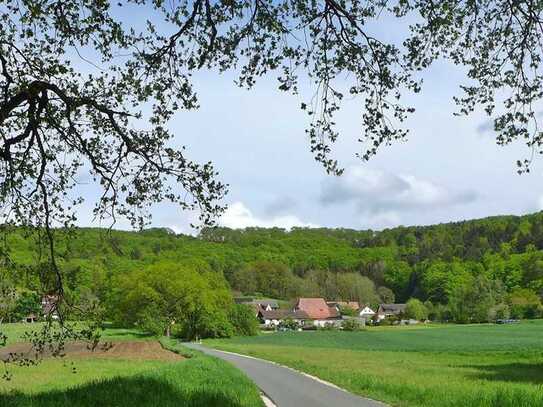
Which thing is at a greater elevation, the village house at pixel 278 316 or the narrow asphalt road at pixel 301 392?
the village house at pixel 278 316

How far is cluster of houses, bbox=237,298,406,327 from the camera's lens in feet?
486

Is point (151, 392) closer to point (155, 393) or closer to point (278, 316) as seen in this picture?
point (155, 393)

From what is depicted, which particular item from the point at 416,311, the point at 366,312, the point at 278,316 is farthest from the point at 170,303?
the point at 366,312

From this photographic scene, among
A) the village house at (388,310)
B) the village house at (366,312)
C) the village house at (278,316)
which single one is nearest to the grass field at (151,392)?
the village house at (278,316)

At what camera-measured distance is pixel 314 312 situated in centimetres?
16025

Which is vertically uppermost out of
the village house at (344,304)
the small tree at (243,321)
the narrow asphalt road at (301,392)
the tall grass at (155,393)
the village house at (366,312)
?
the village house at (344,304)

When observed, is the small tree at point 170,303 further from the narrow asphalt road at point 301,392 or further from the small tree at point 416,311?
the small tree at point 416,311

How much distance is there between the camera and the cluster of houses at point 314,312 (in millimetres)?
148000

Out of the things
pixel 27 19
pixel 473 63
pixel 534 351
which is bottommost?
pixel 534 351

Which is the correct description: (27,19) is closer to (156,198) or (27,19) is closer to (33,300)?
(156,198)

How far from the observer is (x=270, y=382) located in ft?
83.0

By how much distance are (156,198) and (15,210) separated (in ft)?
7.03

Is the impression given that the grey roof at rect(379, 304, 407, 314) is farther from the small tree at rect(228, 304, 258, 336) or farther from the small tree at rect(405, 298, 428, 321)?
the small tree at rect(228, 304, 258, 336)

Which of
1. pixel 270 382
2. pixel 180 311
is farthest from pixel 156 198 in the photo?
pixel 180 311
